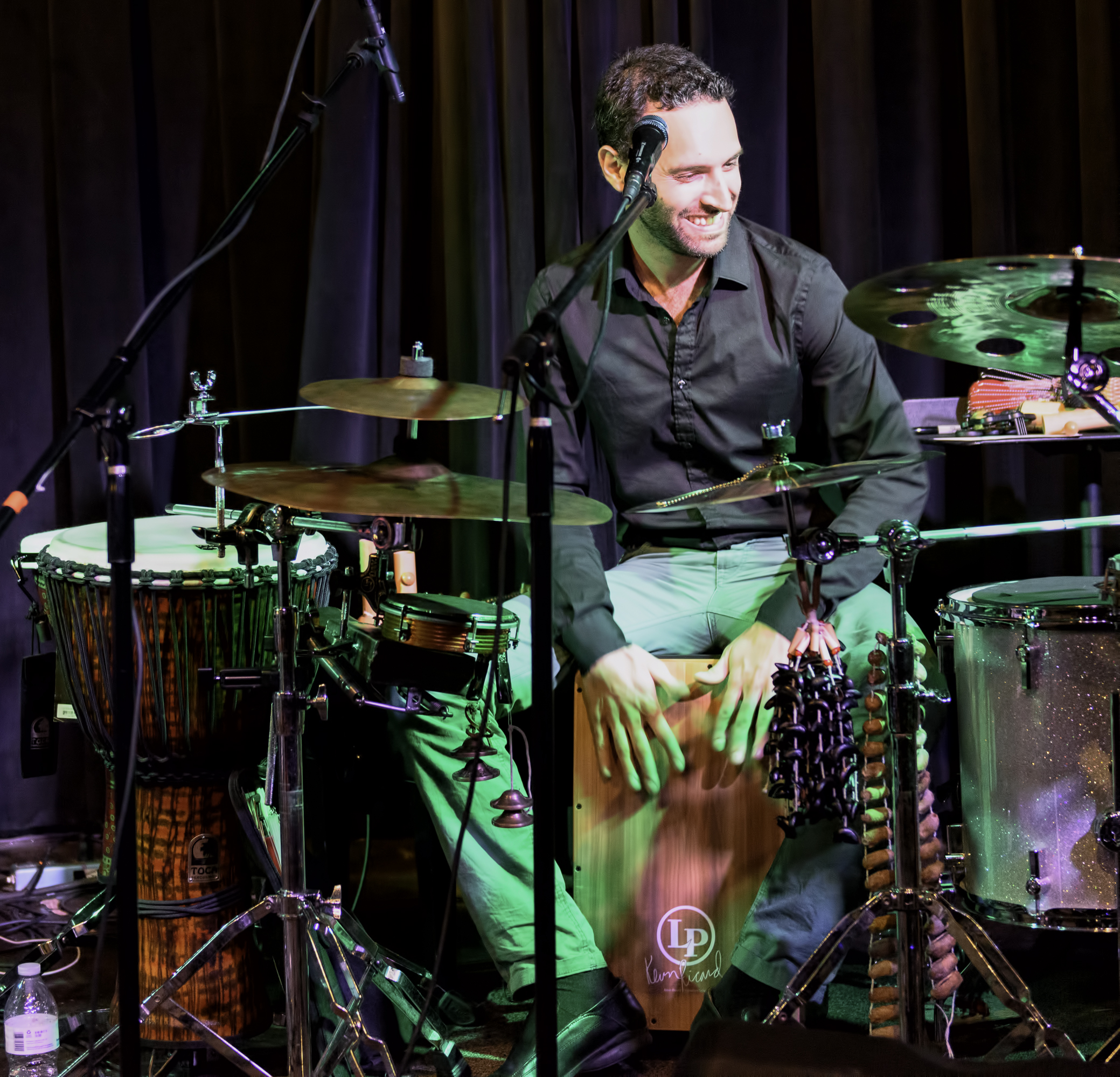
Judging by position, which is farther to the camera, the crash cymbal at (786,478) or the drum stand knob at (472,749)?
the drum stand knob at (472,749)

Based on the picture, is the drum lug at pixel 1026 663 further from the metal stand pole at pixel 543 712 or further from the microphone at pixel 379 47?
the microphone at pixel 379 47

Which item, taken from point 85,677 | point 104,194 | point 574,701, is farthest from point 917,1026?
point 104,194

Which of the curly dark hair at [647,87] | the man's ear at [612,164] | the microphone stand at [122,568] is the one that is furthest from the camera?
the man's ear at [612,164]

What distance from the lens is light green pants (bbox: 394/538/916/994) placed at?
2094 millimetres

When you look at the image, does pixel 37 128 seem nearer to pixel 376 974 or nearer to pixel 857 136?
pixel 857 136

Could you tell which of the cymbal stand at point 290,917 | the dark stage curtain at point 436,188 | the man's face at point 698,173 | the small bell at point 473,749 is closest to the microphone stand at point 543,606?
the small bell at point 473,749

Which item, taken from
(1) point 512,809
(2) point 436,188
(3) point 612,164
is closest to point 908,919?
(1) point 512,809

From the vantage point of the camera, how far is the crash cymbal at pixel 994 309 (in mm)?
1507

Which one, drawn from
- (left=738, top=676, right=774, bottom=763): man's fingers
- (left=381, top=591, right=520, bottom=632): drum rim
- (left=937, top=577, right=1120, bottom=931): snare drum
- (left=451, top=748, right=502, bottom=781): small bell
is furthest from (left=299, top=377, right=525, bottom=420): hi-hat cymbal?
(left=937, top=577, right=1120, bottom=931): snare drum

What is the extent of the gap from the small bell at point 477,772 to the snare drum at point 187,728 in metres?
0.42

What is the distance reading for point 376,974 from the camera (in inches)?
81.3

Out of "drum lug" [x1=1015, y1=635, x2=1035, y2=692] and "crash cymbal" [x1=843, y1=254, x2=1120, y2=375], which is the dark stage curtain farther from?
"crash cymbal" [x1=843, y1=254, x2=1120, y2=375]

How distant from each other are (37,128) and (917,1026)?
2.87m

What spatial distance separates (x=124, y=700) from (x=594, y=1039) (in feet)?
3.21
